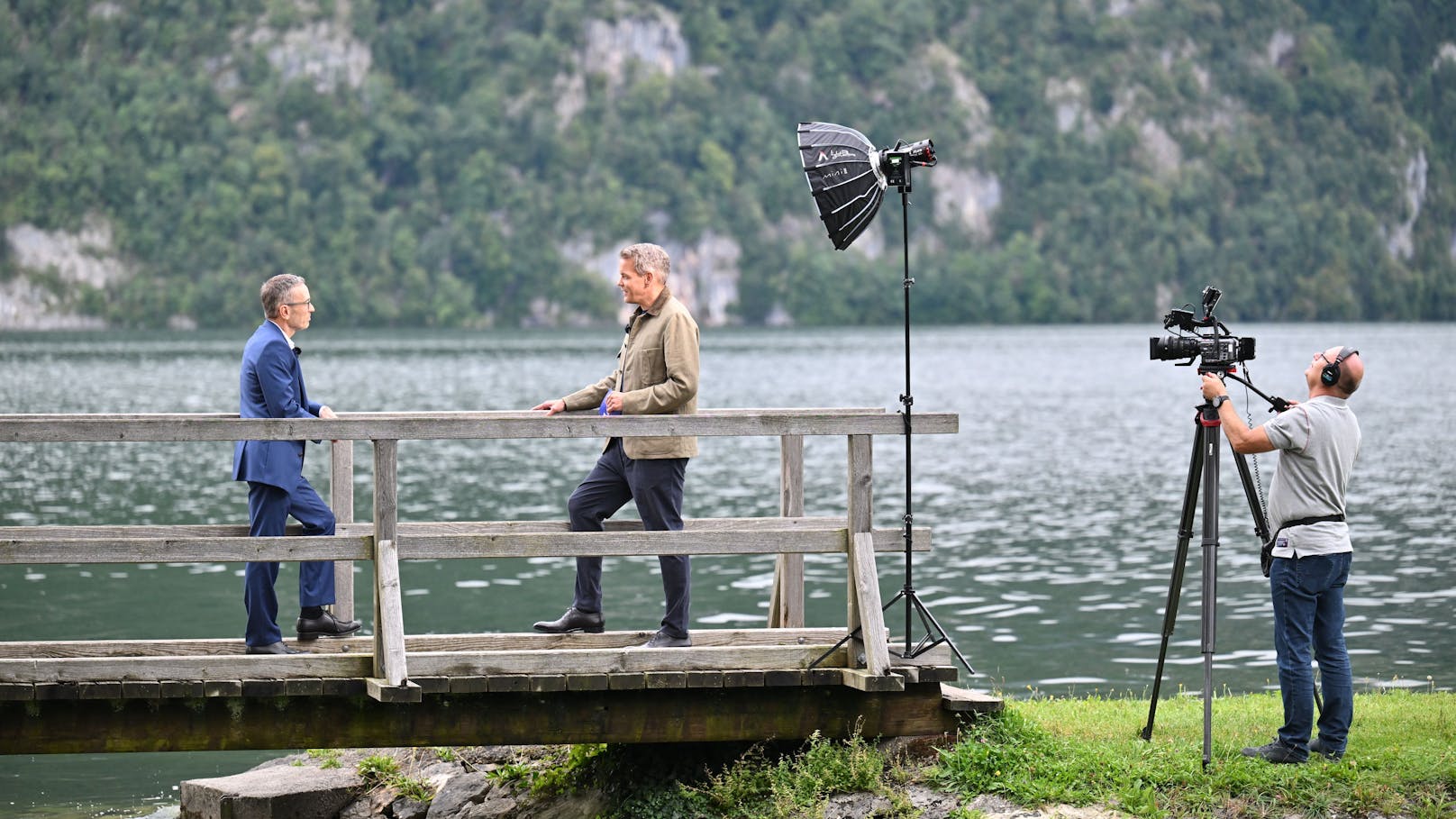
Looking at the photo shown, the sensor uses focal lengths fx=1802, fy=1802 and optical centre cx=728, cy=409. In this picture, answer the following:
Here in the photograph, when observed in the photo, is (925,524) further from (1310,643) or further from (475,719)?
(475,719)

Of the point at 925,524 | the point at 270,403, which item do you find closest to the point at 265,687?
the point at 270,403

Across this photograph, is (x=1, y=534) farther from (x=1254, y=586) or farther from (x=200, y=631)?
(x=1254, y=586)

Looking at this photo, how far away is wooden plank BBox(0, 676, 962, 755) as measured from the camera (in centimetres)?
811

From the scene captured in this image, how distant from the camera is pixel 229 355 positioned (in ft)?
313

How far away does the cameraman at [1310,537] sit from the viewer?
304 inches

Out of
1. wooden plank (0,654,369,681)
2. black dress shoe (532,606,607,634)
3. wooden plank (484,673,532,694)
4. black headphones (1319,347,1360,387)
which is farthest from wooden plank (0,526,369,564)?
black headphones (1319,347,1360,387)

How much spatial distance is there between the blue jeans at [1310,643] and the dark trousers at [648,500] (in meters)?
2.69

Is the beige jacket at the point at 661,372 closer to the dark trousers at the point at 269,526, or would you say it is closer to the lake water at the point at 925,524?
the dark trousers at the point at 269,526

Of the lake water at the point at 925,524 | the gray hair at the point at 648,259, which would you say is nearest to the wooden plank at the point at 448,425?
the gray hair at the point at 648,259

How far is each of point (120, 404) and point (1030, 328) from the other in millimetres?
136162

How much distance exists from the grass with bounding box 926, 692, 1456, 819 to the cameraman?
0.70 ft

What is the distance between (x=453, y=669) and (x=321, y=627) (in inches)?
38.5

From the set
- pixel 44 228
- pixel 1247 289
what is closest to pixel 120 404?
pixel 44 228

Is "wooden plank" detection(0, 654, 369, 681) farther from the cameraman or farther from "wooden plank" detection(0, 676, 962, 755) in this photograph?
the cameraman
